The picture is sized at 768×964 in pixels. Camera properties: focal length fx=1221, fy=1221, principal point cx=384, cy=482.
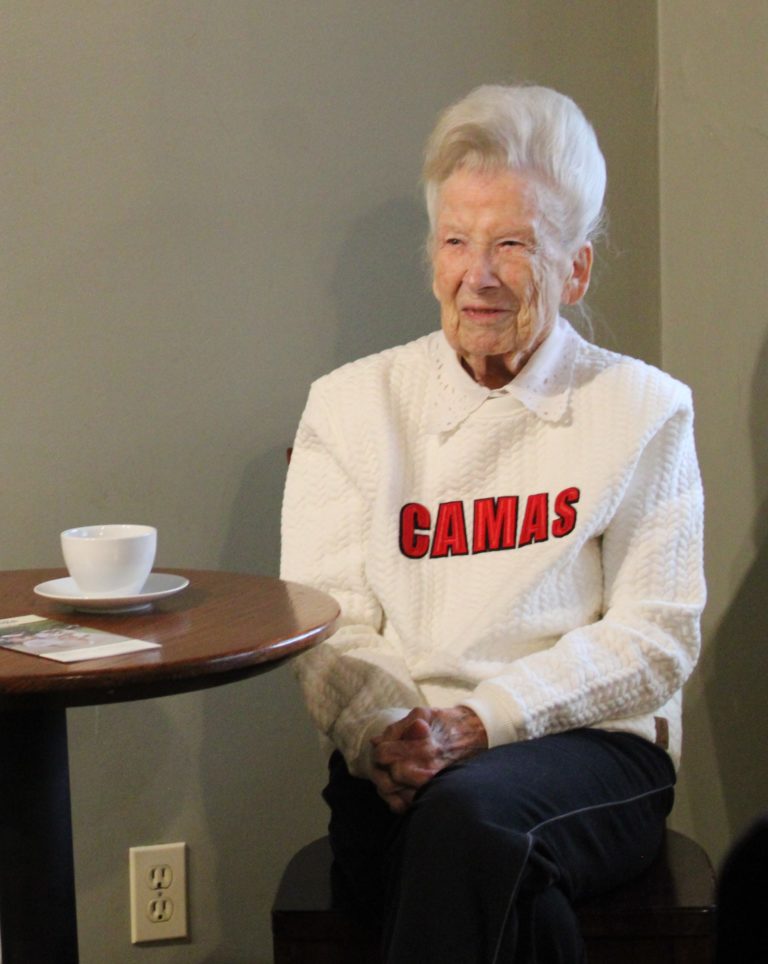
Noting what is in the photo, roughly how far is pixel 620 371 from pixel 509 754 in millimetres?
528

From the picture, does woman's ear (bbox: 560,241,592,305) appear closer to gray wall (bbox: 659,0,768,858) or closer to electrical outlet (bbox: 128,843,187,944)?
gray wall (bbox: 659,0,768,858)

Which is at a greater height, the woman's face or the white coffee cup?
the woman's face

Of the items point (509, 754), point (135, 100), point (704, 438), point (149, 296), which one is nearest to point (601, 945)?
point (509, 754)

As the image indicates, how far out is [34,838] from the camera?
4.17 feet

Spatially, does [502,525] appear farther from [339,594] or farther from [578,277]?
[578,277]

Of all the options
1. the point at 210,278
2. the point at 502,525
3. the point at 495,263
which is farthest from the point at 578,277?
the point at 210,278

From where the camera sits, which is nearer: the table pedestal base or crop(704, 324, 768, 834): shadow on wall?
the table pedestal base

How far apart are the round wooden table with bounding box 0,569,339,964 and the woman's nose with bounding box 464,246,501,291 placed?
43cm

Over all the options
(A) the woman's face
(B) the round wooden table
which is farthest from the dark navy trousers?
(A) the woman's face

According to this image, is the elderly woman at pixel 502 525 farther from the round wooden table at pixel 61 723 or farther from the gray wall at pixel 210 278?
the gray wall at pixel 210 278

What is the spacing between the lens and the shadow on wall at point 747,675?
1878mm

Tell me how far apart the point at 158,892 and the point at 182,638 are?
0.94m

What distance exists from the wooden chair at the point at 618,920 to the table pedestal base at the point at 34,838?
0.77 ft

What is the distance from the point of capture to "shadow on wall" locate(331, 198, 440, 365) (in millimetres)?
1936
